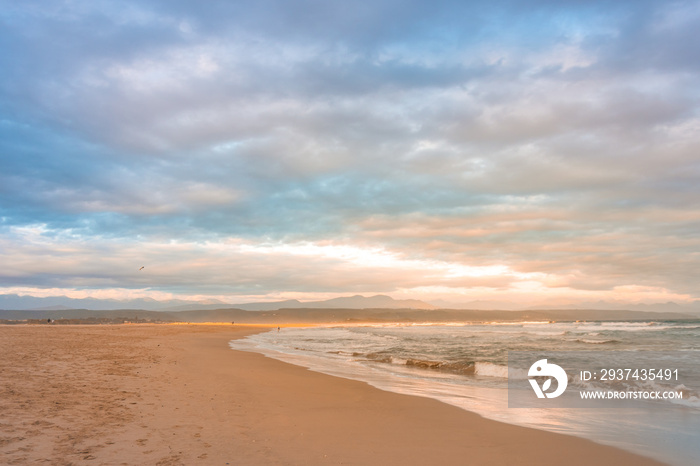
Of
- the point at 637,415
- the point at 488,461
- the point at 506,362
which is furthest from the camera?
the point at 506,362

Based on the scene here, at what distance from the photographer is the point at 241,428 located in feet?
25.9

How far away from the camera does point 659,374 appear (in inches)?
649

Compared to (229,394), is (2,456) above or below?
above

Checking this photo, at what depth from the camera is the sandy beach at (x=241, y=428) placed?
6.32 meters

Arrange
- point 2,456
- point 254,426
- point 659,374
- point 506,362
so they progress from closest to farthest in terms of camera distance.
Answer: point 2,456 < point 254,426 < point 659,374 < point 506,362

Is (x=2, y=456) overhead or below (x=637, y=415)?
overhead

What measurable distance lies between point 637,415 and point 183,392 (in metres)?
12.3

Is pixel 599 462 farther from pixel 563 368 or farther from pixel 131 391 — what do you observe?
pixel 563 368

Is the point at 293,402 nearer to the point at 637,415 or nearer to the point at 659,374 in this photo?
the point at 637,415

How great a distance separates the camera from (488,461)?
6625 mm

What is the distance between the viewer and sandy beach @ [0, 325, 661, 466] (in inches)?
249

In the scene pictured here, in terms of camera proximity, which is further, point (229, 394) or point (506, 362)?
point (506, 362)

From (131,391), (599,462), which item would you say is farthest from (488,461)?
(131,391)

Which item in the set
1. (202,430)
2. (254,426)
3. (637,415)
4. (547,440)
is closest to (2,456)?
(202,430)
